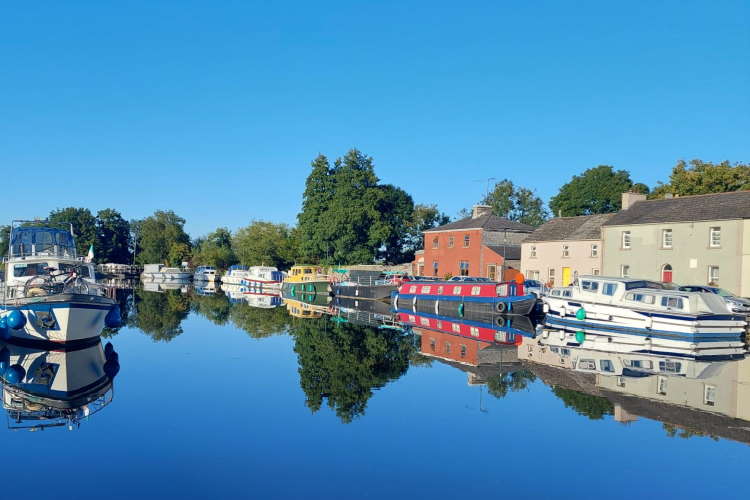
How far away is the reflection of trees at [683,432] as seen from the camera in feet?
43.9

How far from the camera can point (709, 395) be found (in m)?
17.2

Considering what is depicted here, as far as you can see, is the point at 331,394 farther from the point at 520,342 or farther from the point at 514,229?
the point at 514,229

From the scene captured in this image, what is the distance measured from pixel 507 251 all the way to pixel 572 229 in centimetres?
716

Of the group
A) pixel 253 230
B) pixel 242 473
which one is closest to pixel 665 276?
pixel 242 473

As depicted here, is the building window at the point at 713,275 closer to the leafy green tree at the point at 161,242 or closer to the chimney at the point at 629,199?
the chimney at the point at 629,199

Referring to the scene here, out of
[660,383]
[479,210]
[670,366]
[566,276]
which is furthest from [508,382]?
[479,210]

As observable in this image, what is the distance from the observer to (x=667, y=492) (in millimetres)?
10320

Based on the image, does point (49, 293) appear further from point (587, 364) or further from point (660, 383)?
point (660, 383)

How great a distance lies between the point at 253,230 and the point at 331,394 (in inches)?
3512

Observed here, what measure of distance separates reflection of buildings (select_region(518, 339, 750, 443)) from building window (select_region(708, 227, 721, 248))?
64.8 feet

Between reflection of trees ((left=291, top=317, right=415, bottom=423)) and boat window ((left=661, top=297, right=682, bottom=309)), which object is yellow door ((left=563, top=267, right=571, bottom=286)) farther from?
reflection of trees ((left=291, top=317, right=415, bottom=423))

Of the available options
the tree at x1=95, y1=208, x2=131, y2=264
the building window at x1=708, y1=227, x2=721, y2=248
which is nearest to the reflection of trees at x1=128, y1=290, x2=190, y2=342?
the building window at x1=708, y1=227, x2=721, y2=248

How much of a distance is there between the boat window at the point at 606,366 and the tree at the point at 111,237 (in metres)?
124

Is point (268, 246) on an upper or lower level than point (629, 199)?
lower
